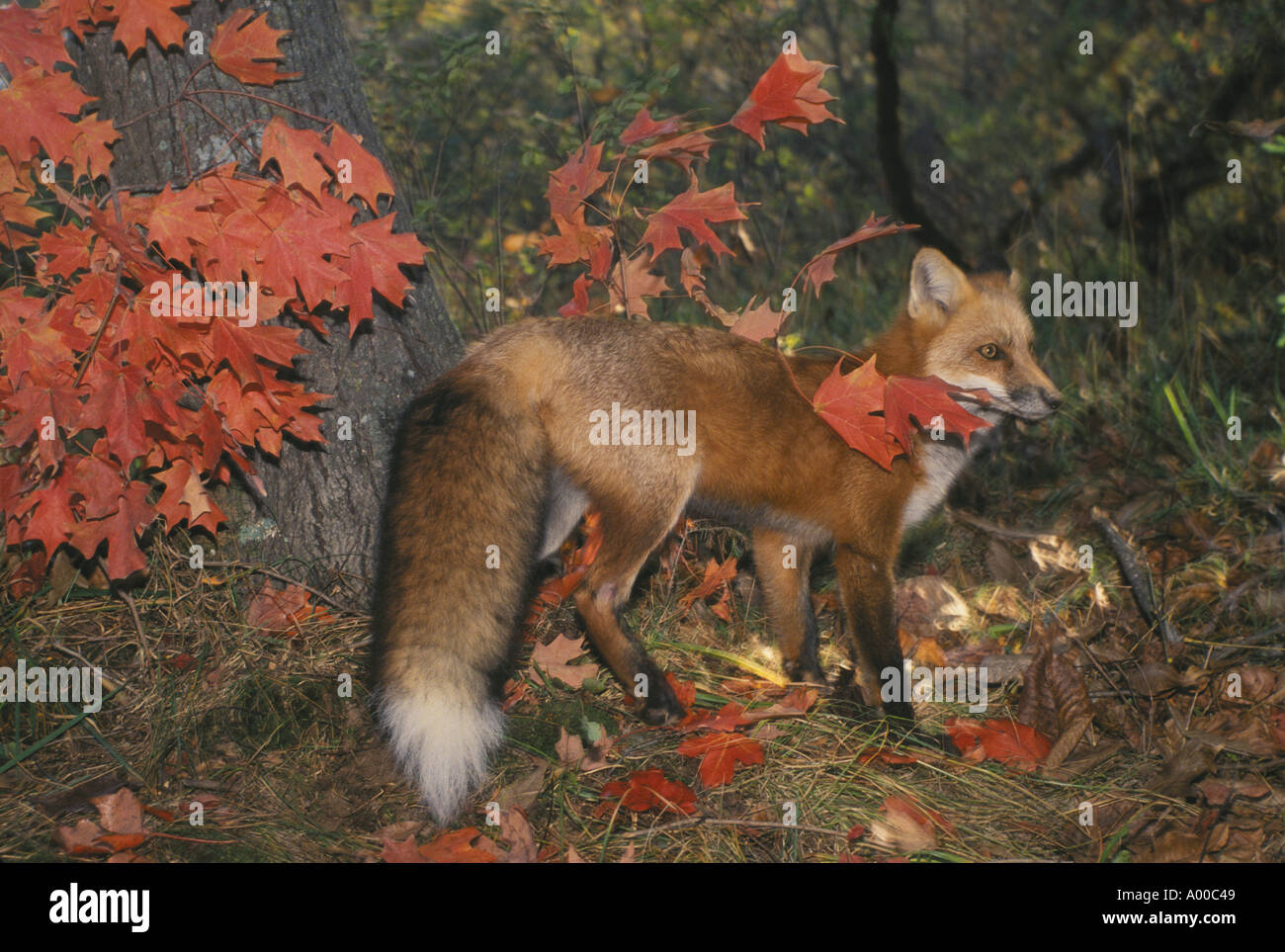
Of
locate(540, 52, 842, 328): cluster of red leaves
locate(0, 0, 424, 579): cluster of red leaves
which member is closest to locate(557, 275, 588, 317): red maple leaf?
locate(540, 52, 842, 328): cluster of red leaves

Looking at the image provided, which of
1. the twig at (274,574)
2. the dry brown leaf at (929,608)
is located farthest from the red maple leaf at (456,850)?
the dry brown leaf at (929,608)

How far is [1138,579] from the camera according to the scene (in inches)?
140

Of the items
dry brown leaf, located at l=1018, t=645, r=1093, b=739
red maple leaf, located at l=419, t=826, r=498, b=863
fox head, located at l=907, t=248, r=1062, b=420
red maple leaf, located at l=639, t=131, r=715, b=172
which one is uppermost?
red maple leaf, located at l=639, t=131, r=715, b=172

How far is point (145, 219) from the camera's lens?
285 centimetres

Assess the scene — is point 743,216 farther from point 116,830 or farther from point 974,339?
point 116,830

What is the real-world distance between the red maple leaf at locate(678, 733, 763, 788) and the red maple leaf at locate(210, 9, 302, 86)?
2342 mm

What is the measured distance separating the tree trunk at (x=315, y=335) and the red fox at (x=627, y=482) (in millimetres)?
404

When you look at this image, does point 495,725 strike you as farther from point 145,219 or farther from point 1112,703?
point 1112,703

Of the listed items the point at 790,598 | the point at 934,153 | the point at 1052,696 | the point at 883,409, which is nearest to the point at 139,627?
the point at 790,598

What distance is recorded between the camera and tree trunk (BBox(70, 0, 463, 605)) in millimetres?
3195

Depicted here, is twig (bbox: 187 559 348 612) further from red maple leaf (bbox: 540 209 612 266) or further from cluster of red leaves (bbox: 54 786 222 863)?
red maple leaf (bbox: 540 209 612 266)

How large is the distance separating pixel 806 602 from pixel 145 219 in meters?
2.52

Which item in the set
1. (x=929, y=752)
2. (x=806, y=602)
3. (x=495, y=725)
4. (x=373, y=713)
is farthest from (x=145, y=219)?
(x=929, y=752)

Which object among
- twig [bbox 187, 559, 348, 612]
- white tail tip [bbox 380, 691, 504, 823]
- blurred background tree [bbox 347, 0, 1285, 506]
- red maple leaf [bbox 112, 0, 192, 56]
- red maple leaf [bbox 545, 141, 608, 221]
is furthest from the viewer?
blurred background tree [bbox 347, 0, 1285, 506]
